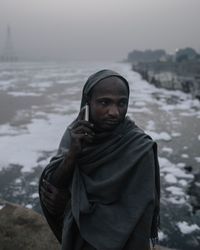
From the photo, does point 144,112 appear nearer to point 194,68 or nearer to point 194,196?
point 194,196

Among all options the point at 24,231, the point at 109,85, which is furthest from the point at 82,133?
the point at 24,231

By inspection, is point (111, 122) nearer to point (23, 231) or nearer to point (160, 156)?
point (23, 231)

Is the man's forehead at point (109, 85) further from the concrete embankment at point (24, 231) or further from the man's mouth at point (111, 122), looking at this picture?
the concrete embankment at point (24, 231)

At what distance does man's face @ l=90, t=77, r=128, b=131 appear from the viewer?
1190 mm

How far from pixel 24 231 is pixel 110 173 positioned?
84.4 inches

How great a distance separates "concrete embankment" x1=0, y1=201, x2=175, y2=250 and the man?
68.2 inches

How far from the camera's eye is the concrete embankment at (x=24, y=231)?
109 inches

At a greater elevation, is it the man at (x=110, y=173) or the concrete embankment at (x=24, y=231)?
the man at (x=110, y=173)

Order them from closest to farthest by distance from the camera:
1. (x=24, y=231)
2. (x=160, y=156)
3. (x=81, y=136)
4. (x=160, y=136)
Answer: (x=81, y=136), (x=24, y=231), (x=160, y=156), (x=160, y=136)

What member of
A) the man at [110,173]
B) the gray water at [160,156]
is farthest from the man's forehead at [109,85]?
the gray water at [160,156]

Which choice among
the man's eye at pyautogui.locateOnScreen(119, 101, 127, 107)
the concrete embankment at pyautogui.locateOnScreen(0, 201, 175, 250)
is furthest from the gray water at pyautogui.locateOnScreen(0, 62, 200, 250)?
the man's eye at pyautogui.locateOnScreen(119, 101, 127, 107)

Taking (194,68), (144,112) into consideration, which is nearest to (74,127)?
(144,112)

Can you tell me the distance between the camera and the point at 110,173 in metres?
1.18

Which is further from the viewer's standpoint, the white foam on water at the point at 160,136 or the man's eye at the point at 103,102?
the white foam on water at the point at 160,136
